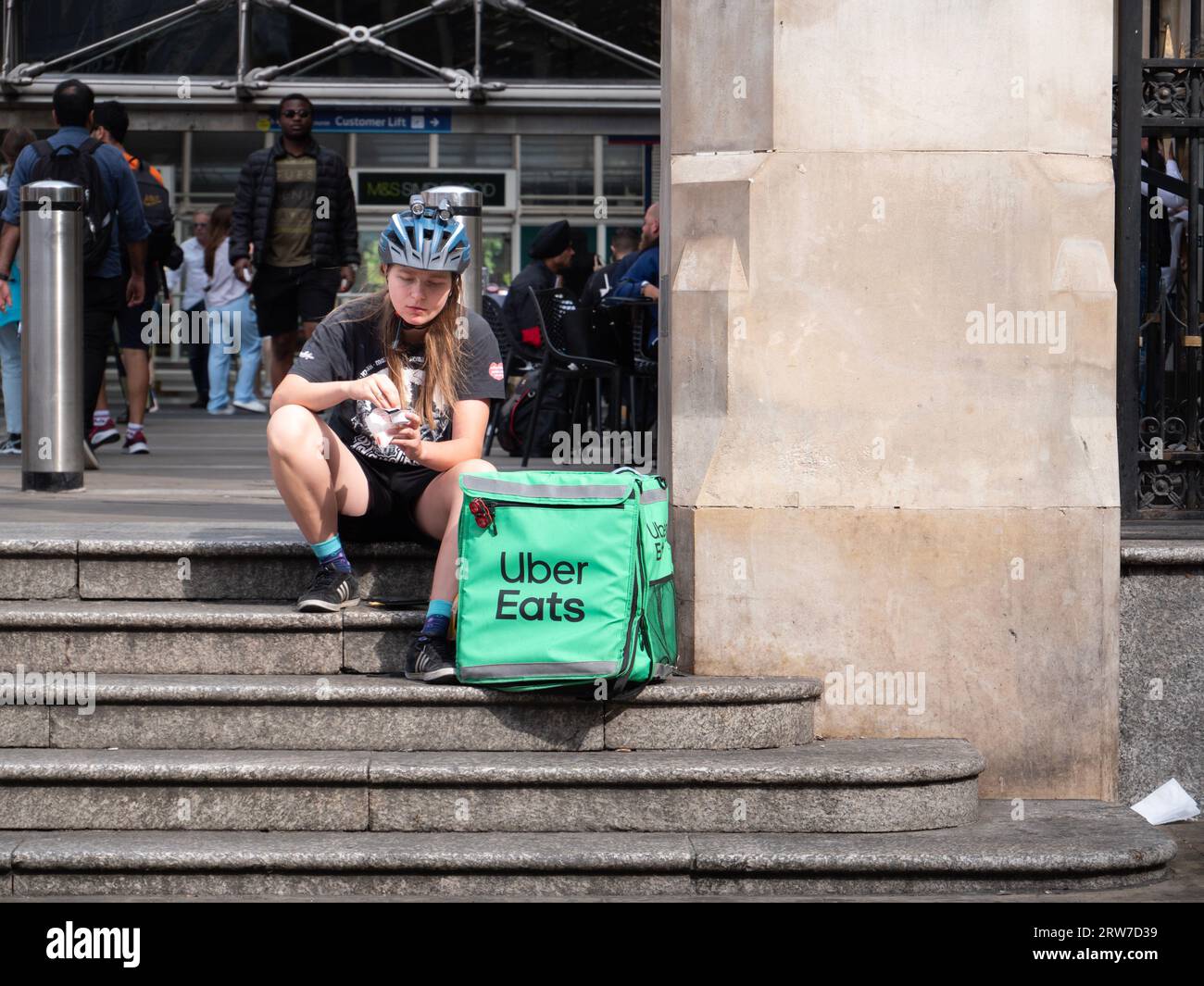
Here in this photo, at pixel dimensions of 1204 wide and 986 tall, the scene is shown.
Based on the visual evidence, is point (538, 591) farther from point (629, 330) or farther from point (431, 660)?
point (629, 330)

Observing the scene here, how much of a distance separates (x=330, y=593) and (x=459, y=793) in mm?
911

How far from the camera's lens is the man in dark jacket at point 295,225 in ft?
32.1

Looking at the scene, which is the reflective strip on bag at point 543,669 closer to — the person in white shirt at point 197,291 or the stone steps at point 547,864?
the stone steps at point 547,864

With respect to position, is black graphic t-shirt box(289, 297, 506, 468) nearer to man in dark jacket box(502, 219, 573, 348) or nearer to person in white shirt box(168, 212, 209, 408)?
man in dark jacket box(502, 219, 573, 348)

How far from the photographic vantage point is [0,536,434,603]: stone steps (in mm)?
5777

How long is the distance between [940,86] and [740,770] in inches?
87.6

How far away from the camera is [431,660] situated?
5.24 meters

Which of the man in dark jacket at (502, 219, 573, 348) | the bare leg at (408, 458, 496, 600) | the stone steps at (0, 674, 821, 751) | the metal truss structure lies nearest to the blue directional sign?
the metal truss structure

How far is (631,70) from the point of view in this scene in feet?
59.5

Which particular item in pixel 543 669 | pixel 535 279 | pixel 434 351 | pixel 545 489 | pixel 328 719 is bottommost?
pixel 328 719

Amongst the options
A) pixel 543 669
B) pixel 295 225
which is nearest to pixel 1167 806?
pixel 543 669

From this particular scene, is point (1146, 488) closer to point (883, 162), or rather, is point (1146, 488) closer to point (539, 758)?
point (883, 162)

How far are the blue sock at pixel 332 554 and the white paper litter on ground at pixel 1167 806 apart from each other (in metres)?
2.74

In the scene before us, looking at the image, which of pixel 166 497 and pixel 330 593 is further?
pixel 166 497
